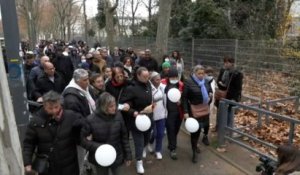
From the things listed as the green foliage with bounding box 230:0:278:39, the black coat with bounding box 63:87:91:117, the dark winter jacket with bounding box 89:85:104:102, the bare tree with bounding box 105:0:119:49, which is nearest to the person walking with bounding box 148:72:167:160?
the dark winter jacket with bounding box 89:85:104:102

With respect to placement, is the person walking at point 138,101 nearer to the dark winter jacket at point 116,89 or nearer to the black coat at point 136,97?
the black coat at point 136,97

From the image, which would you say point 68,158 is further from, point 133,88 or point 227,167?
point 227,167

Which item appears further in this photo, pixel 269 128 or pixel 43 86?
pixel 269 128

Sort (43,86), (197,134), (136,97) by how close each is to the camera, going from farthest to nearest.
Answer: (43,86)
(197,134)
(136,97)

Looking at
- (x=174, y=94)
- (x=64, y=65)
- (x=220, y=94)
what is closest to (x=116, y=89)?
(x=174, y=94)

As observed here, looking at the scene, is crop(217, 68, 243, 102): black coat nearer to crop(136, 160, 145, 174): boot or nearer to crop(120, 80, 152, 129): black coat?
crop(120, 80, 152, 129): black coat

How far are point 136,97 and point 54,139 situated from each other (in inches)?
78.3

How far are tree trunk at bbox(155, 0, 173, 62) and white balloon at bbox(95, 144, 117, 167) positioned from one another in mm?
A: 9522

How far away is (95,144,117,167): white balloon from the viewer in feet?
13.6

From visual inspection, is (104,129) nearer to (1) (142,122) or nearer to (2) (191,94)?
(1) (142,122)

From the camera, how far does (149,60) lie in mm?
10758

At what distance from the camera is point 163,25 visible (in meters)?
13.3

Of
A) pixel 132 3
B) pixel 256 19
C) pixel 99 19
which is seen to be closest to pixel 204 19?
pixel 256 19

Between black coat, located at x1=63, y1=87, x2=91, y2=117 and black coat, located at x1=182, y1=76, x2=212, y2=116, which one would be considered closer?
black coat, located at x1=63, y1=87, x2=91, y2=117
